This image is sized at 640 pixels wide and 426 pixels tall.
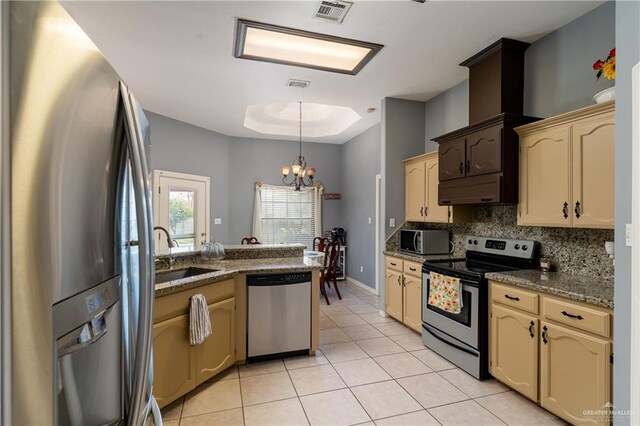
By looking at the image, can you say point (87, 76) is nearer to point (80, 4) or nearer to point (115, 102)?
point (115, 102)

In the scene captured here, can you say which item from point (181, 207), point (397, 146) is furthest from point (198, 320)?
point (181, 207)

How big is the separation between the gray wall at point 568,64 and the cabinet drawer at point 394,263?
6.71 ft

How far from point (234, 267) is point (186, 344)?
2.66 ft

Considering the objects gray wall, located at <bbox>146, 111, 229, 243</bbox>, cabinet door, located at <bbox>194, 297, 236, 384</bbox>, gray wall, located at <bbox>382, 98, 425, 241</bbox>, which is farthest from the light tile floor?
gray wall, located at <bbox>146, 111, 229, 243</bbox>

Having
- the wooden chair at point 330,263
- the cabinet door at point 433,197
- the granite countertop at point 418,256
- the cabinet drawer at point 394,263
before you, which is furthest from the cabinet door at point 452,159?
the wooden chair at point 330,263

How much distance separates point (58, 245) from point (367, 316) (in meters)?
4.31

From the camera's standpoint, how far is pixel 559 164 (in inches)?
97.7

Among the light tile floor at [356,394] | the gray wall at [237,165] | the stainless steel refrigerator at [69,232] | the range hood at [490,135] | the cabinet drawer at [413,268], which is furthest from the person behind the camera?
the gray wall at [237,165]

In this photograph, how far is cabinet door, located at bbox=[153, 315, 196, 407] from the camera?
7.18ft

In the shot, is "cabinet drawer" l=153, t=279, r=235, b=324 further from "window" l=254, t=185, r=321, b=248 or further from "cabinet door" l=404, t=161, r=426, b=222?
"window" l=254, t=185, r=321, b=248

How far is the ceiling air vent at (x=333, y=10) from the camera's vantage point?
2.39 meters

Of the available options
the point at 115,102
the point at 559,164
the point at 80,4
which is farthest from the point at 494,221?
the point at 80,4

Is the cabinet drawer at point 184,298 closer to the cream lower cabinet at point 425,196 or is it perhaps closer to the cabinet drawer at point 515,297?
the cabinet drawer at point 515,297

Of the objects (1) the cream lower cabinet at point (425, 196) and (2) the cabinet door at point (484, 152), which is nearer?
(2) the cabinet door at point (484, 152)
